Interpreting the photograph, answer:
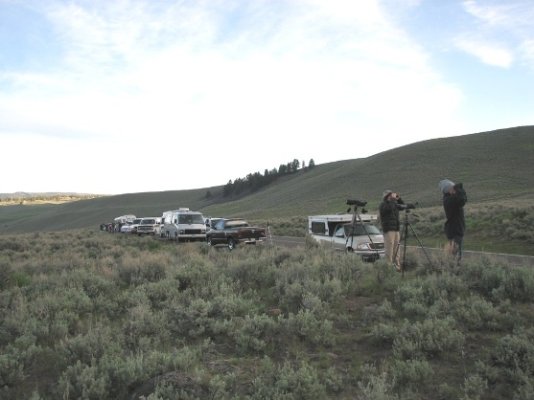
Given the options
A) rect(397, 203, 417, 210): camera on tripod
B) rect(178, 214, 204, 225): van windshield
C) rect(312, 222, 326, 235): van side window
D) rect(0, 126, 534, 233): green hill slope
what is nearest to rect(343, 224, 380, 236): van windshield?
rect(312, 222, 326, 235): van side window

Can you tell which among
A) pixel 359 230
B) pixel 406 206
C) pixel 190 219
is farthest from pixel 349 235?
pixel 190 219

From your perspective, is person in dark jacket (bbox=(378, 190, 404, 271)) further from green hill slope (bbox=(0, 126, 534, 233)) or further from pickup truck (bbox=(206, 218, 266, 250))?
green hill slope (bbox=(0, 126, 534, 233))

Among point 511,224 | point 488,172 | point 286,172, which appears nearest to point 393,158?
point 488,172

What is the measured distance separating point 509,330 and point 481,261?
8.86 ft

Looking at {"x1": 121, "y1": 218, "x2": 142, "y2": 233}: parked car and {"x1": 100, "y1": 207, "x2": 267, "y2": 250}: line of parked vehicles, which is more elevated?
{"x1": 100, "y1": 207, "x2": 267, "y2": 250}: line of parked vehicles

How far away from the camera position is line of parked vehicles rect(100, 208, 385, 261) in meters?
16.1

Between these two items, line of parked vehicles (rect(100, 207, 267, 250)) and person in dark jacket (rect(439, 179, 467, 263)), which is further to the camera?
line of parked vehicles (rect(100, 207, 267, 250))

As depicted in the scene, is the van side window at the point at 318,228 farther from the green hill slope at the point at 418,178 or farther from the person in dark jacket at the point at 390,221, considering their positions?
the green hill slope at the point at 418,178

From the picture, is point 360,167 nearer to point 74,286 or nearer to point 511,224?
point 511,224

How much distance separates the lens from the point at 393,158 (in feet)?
310

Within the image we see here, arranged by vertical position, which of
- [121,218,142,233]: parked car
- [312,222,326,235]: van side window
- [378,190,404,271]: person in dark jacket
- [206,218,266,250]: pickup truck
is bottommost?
[121,218,142,233]: parked car

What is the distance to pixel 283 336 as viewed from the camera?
6531 mm

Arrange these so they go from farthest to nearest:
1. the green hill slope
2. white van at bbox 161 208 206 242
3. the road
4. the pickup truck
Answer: the green hill slope < white van at bbox 161 208 206 242 < the pickup truck < the road

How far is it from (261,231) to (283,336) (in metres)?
18.0
